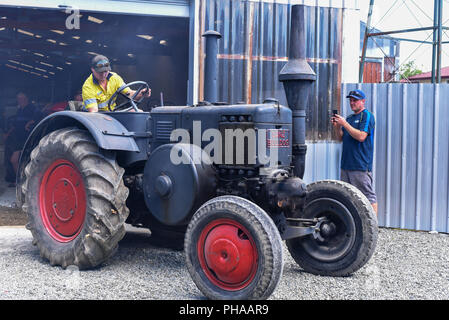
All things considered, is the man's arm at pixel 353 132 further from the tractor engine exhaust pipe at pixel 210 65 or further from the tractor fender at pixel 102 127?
the tractor fender at pixel 102 127

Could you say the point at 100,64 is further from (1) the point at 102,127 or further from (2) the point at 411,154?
(2) the point at 411,154

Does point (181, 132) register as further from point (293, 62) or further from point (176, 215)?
point (293, 62)

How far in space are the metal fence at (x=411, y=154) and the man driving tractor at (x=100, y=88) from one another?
138 inches

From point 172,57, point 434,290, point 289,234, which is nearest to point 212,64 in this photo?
point 289,234

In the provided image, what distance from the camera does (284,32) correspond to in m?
8.05

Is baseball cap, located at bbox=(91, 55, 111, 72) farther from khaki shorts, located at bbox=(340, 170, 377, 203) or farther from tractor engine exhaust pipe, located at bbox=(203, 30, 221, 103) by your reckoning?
khaki shorts, located at bbox=(340, 170, 377, 203)

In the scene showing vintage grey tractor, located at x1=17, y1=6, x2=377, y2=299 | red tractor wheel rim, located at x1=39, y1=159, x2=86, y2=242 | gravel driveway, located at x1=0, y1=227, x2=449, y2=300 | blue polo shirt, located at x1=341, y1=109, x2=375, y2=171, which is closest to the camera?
gravel driveway, located at x1=0, y1=227, x2=449, y2=300

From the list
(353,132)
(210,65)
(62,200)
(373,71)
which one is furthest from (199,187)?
(373,71)

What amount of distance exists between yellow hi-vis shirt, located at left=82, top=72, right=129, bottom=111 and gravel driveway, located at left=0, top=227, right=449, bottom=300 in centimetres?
149

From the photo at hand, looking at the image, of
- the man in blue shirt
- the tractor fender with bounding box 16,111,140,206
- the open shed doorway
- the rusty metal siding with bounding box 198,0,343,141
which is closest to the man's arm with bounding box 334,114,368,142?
the man in blue shirt

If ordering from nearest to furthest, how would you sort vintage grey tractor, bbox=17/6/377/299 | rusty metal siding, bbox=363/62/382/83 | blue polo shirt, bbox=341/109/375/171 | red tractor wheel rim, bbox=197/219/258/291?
red tractor wheel rim, bbox=197/219/258/291
vintage grey tractor, bbox=17/6/377/299
blue polo shirt, bbox=341/109/375/171
rusty metal siding, bbox=363/62/382/83

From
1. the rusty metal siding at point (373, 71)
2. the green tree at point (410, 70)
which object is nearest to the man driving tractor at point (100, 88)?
the rusty metal siding at point (373, 71)

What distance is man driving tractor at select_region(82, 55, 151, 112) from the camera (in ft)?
18.9

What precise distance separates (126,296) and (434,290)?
2.43m
